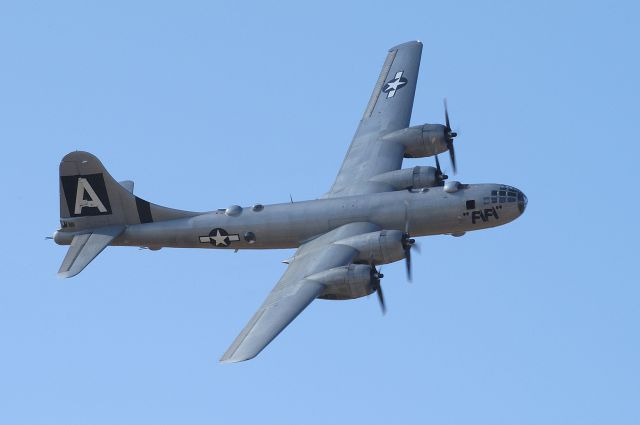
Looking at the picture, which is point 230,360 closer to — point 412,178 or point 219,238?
point 219,238

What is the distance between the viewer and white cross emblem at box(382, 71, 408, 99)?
7319 cm

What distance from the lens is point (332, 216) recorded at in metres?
64.4

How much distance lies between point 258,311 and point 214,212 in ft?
29.9

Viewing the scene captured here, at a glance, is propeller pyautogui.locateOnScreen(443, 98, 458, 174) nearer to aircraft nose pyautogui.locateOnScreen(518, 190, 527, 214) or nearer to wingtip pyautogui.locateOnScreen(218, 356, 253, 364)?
aircraft nose pyautogui.locateOnScreen(518, 190, 527, 214)

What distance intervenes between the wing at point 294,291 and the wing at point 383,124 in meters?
3.74

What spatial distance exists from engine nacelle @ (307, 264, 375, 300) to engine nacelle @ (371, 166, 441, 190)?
7.87 metres

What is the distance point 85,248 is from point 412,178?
50.2 feet

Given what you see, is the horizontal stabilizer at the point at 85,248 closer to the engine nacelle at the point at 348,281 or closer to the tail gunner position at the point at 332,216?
the tail gunner position at the point at 332,216

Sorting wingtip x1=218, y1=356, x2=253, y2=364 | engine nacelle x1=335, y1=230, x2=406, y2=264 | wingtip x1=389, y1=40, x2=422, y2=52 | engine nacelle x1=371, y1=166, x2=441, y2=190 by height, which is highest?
wingtip x1=389, y1=40, x2=422, y2=52

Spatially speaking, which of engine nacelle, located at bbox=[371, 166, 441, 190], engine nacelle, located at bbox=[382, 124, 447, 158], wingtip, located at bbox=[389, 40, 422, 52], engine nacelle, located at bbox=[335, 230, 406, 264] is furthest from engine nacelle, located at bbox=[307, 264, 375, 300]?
wingtip, located at bbox=[389, 40, 422, 52]

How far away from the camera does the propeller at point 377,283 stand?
5972 cm

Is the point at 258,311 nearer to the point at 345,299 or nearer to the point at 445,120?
the point at 345,299

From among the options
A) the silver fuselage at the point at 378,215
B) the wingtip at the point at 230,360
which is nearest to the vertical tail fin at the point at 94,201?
the silver fuselage at the point at 378,215

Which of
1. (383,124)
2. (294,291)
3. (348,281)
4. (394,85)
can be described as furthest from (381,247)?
(394,85)
